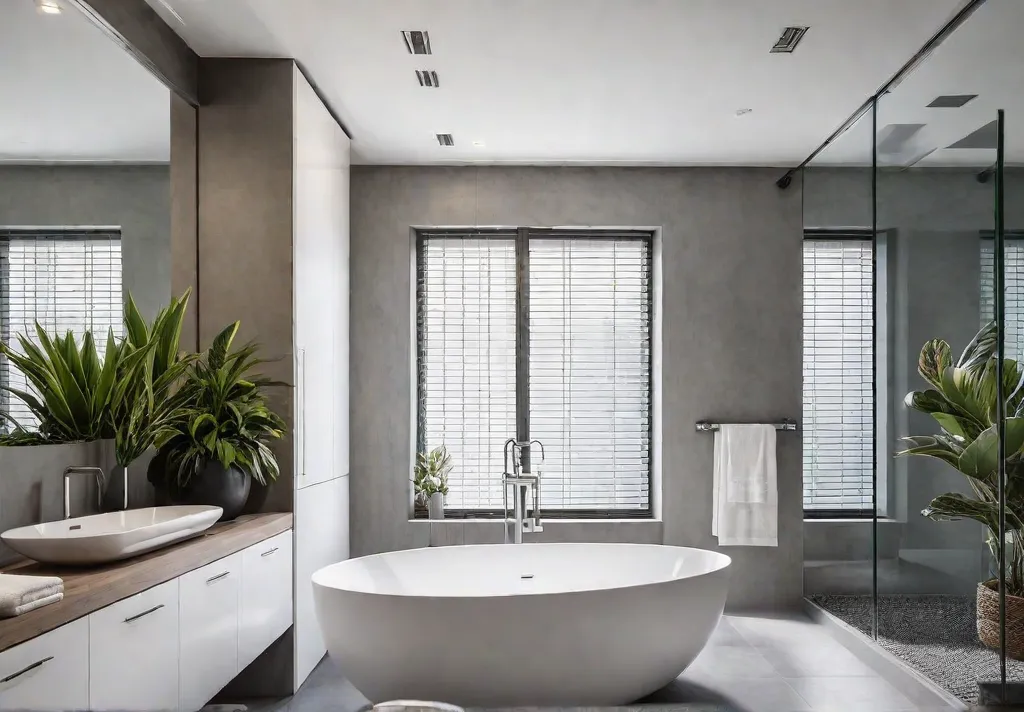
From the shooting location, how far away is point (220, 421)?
3.12 m

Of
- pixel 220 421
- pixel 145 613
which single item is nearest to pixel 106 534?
pixel 145 613

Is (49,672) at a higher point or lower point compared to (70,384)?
lower

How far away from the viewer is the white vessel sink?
212 cm

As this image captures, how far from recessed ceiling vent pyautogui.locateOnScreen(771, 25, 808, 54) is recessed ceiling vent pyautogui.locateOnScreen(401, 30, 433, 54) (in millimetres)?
1414

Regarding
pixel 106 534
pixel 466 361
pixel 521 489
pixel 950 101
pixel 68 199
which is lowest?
pixel 521 489

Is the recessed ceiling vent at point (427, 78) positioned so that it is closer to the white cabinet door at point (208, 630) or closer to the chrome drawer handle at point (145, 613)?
the white cabinet door at point (208, 630)

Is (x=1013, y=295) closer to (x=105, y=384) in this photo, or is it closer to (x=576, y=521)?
(x=576, y=521)

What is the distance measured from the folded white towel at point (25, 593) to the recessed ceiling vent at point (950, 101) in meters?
3.66

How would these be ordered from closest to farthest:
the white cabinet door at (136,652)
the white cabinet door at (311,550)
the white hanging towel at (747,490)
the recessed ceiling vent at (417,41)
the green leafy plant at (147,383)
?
the white cabinet door at (136,652)
the green leafy plant at (147,383)
the recessed ceiling vent at (417,41)
the white cabinet door at (311,550)
the white hanging towel at (747,490)

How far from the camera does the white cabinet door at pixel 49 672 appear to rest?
1.58 metres

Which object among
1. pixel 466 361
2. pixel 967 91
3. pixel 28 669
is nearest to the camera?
pixel 28 669

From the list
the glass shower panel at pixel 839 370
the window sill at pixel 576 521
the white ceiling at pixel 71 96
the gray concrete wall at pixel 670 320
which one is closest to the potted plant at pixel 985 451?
the glass shower panel at pixel 839 370

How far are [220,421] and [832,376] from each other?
3.54 meters

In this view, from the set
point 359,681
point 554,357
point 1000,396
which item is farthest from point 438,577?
point 1000,396
